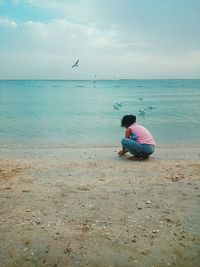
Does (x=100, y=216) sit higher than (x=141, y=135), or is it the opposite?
(x=141, y=135)

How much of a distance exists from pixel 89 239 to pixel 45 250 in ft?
1.85

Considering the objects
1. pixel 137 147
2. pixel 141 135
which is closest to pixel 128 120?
pixel 141 135

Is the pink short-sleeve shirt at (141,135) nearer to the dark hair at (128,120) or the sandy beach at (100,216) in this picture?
the dark hair at (128,120)

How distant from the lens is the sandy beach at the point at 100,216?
12.8 feet

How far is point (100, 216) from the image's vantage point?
15.9 ft

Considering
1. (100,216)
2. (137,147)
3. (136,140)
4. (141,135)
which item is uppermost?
(141,135)

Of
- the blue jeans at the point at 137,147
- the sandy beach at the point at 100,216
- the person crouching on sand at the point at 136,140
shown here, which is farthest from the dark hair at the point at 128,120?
the sandy beach at the point at 100,216

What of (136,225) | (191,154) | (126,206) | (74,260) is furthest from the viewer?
(191,154)

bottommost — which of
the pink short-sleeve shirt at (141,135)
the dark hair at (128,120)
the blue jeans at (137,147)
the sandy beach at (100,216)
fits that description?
the sandy beach at (100,216)

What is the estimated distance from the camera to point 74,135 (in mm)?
16172

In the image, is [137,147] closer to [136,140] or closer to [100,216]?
[136,140]

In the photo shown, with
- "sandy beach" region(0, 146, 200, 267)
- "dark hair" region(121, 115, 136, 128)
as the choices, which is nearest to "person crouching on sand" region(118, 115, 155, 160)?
"dark hair" region(121, 115, 136, 128)

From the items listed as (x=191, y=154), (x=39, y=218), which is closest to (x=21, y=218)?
(x=39, y=218)

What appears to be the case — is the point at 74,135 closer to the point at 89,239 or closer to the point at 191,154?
the point at 191,154
